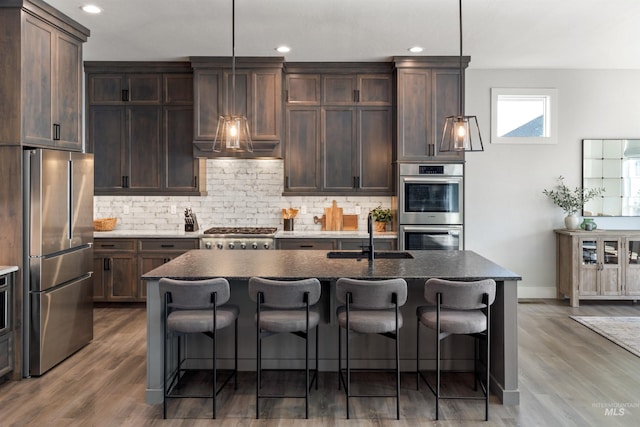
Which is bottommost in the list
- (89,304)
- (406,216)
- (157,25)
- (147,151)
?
(89,304)

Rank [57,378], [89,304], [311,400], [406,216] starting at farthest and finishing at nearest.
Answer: [406,216], [89,304], [57,378], [311,400]

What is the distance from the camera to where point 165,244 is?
5.68 metres

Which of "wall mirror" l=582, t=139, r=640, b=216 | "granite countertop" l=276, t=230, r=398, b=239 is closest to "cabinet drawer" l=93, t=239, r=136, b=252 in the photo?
"granite countertop" l=276, t=230, r=398, b=239

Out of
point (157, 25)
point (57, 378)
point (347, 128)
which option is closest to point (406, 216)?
point (347, 128)

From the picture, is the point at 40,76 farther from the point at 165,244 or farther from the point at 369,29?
the point at 369,29

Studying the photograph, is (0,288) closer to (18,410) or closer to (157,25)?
(18,410)

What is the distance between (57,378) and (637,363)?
15.1ft

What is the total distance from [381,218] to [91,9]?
3757mm

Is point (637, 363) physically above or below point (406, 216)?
below

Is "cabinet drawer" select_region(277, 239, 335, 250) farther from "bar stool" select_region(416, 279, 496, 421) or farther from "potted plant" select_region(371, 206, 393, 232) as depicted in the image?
"bar stool" select_region(416, 279, 496, 421)

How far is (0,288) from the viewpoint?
11.3ft

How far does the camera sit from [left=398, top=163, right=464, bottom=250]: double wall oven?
5637 millimetres

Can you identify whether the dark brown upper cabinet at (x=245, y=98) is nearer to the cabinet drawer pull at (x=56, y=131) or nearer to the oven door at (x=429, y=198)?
the oven door at (x=429, y=198)

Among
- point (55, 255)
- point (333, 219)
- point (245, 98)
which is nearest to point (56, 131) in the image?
point (55, 255)
